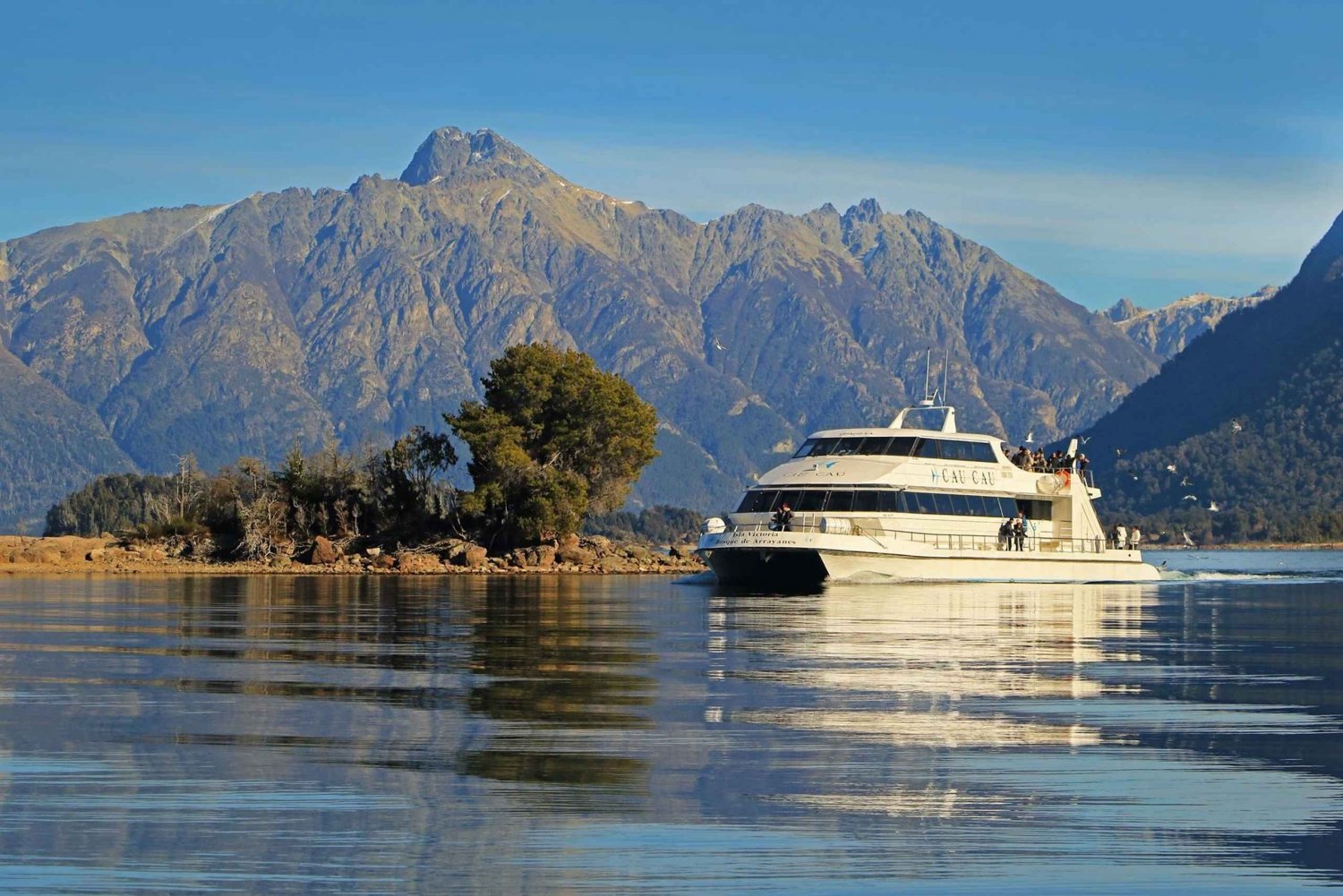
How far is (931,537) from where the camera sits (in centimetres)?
6225

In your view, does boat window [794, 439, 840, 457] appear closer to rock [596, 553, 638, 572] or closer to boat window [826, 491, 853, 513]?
boat window [826, 491, 853, 513]

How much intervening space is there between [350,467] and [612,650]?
5751 cm

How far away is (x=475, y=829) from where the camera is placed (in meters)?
13.8

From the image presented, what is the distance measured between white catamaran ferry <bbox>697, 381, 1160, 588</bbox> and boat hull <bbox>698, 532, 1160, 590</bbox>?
1.6 inches

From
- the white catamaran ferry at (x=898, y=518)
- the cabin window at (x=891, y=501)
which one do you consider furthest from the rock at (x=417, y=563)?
the cabin window at (x=891, y=501)

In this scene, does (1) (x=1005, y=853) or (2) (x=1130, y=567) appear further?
(2) (x=1130, y=567)

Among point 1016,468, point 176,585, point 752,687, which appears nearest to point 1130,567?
point 1016,468

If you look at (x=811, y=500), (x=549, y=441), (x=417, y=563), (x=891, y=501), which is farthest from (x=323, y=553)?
(x=891, y=501)

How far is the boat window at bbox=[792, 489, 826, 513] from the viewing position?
61000 millimetres

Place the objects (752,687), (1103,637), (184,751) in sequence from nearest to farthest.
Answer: (184,751)
(752,687)
(1103,637)

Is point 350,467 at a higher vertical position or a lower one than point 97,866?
higher

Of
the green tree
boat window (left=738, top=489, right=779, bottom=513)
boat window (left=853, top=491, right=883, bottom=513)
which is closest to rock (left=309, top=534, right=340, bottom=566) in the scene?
the green tree

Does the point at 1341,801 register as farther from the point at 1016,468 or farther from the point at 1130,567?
the point at 1130,567

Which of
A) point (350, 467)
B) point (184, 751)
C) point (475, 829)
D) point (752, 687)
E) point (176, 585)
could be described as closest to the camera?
point (475, 829)
